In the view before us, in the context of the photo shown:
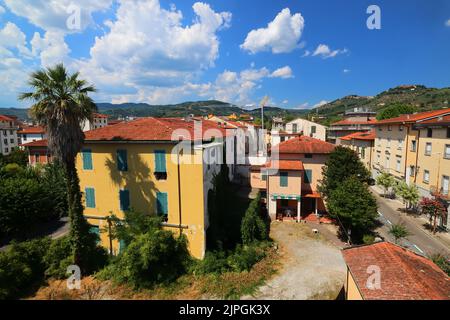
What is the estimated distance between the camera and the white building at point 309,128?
175ft

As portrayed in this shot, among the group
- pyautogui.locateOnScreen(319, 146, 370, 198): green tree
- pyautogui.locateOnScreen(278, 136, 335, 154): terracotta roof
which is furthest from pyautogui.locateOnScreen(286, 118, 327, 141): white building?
pyautogui.locateOnScreen(319, 146, 370, 198): green tree

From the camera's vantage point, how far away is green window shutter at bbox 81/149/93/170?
1631cm

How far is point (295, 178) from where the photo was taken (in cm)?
2184

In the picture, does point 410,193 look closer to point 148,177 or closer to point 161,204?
point 161,204

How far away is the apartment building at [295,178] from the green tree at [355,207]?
4.02 m

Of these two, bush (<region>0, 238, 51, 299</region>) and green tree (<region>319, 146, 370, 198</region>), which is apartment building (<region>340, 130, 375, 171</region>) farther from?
bush (<region>0, 238, 51, 299</region>)

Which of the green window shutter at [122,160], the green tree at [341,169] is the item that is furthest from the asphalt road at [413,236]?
the green window shutter at [122,160]

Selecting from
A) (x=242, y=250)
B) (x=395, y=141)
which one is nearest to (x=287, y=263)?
(x=242, y=250)

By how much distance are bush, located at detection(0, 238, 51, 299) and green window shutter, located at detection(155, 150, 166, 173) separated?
32.6 ft

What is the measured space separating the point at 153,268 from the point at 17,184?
16301 millimetres

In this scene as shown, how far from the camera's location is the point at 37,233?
22516mm

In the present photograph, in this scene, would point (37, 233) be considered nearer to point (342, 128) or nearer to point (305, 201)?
point (305, 201)

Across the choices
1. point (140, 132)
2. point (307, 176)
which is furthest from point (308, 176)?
point (140, 132)

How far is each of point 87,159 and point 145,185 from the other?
498cm
